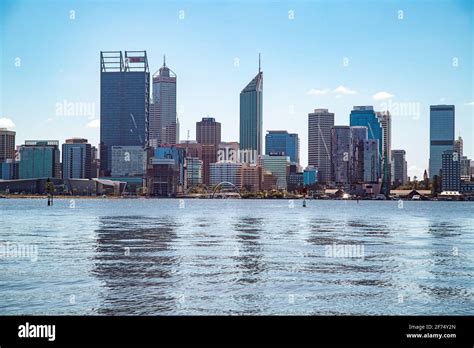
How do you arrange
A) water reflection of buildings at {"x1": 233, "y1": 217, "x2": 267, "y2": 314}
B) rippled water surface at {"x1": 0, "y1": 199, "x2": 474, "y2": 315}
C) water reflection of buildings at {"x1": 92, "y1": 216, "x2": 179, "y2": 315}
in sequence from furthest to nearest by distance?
water reflection of buildings at {"x1": 233, "y1": 217, "x2": 267, "y2": 314} < rippled water surface at {"x1": 0, "y1": 199, "x2": 474, "y2": 315} < water reflection of buildings at {"x1": 92, "y1": 216, "x2": 179, "y2": 315}

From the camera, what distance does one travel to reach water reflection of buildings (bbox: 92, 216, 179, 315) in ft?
64.7

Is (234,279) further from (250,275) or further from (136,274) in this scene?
(136,274)

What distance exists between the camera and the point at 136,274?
88.5 feet

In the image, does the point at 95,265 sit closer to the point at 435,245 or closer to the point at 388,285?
the point at 388,285

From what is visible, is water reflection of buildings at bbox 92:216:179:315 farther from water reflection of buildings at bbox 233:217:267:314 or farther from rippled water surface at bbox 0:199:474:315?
water reflection of buildings at bbox 233:217:267:314

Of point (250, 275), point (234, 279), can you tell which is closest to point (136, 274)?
point (234, 279)

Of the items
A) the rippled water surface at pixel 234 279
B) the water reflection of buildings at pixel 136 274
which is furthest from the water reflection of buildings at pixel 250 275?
the water reflection of buildings at pixel 136 274

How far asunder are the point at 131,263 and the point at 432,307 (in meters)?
15.8

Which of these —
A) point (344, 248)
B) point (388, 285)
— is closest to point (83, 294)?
point (388, 285)

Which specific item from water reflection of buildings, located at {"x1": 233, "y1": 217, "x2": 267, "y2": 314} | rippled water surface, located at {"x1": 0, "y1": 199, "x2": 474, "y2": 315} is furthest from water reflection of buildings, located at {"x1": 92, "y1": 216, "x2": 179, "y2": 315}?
water reflection of buildings, located at {"x1": 233, "y1": 217, "x2": 267, "y2": 314}

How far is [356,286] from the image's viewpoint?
80.1 feet

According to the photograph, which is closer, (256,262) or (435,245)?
(256,262)
